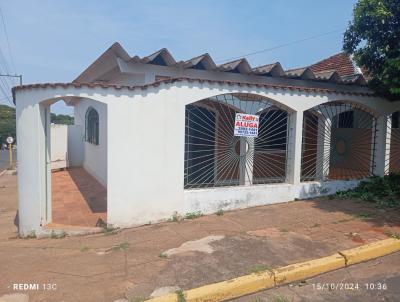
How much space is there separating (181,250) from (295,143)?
381cm

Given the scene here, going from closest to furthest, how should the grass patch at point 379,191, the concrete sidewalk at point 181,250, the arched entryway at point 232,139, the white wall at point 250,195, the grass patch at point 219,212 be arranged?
the concrete sidewalk at point 181,250, the white wall at point 250,195, the grass patch at point 219,212, the arched entryway at point 232,139, the grass patch at point 379,191

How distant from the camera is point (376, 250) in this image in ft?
15.7

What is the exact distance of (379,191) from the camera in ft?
26.3

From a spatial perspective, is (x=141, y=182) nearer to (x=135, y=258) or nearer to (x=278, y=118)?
(x=135, y=258)

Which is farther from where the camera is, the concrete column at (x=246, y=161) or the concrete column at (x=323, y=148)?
the concrete column at (x=323, y=148)

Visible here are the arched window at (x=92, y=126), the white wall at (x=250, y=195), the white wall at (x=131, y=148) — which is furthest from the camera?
the arched window at (x=92, y=126)

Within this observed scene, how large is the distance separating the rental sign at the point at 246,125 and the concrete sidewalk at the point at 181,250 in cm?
157

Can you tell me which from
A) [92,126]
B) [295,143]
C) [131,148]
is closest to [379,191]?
[295,143]

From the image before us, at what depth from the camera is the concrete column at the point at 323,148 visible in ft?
28.0

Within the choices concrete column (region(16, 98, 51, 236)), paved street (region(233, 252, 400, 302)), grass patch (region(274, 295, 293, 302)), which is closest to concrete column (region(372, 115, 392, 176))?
paved street (region(233, 252, 400, 302))

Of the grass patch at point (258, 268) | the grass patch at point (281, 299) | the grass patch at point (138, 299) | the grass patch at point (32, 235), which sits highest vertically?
the grass patch at point (258, 268)

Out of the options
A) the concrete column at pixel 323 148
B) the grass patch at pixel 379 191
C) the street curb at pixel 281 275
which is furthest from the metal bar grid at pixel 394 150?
the street curb at pixel 281 275

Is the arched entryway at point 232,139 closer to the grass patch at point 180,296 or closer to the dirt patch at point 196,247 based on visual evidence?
the dirt patch at point 196,247

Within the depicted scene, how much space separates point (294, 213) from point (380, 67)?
3761 millimetres
